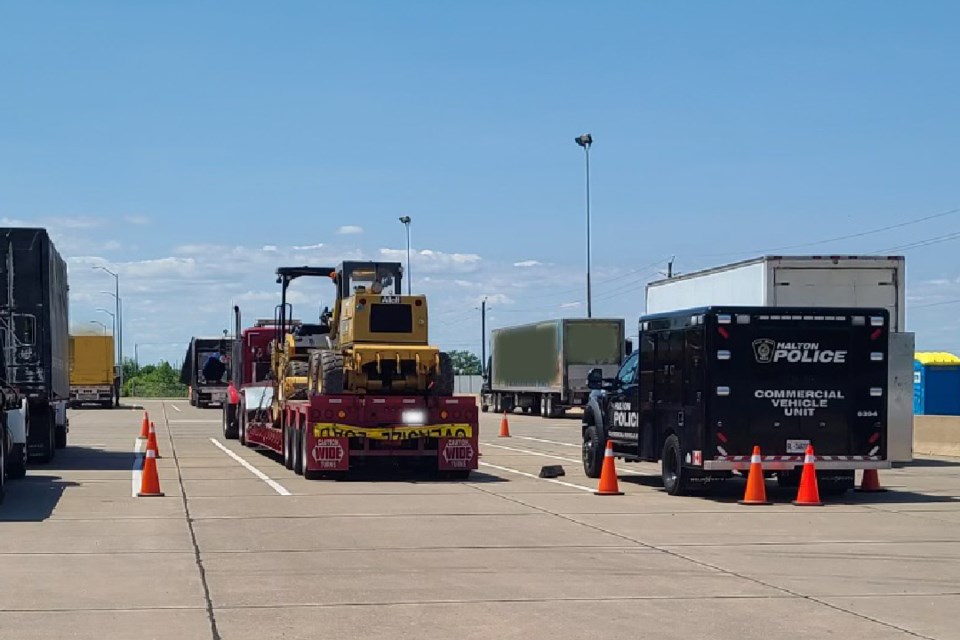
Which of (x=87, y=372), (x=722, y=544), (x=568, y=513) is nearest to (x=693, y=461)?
(x=568, y=513)

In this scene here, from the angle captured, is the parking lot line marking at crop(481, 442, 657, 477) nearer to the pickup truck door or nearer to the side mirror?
the pickup truck door

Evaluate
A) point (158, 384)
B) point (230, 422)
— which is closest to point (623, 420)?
point (230, 422)

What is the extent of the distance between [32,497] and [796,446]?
9.72 meters

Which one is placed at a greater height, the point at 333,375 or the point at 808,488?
the point at 333,375

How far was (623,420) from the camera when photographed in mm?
21328

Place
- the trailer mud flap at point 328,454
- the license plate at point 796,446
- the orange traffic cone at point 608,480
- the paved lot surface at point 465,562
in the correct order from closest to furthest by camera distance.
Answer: the paved lot surface at point 465,562
the license plate at point 796,446
the orange traffic cone at point 608,480
the trailer mud flap at point 328,454

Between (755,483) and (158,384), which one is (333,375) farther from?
(158,384)

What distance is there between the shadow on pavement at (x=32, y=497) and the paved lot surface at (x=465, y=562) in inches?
2.8

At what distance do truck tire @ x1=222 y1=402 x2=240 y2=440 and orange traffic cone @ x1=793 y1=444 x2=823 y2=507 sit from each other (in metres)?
19.1

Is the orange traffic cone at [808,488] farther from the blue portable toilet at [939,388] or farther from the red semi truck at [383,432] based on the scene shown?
the blue portable toilet at [939,388]

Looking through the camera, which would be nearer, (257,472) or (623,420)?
(623,420)

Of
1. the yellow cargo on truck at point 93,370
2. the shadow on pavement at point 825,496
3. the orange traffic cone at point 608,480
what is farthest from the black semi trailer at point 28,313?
the yellow cargo on truck at point 93,370

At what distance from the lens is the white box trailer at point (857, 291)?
24688mm

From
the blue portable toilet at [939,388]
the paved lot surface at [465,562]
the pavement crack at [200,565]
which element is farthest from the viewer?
the blue portable toilet at [939,388]
